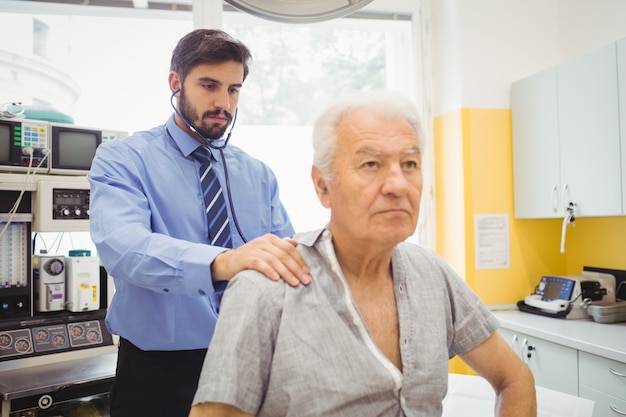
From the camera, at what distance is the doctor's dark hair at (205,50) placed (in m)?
1.49

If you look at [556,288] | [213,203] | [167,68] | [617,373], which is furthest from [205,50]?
[556,288]

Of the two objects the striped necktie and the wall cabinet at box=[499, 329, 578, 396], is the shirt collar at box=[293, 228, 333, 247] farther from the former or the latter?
the wall cabinet at box=[499, 329, 578, 396]

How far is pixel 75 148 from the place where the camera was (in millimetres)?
2486

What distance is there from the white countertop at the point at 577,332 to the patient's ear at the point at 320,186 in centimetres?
169

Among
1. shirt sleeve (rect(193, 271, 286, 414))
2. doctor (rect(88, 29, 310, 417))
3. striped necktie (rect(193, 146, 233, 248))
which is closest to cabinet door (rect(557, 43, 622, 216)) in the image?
doctor (rect(88, 29, 310, 417))

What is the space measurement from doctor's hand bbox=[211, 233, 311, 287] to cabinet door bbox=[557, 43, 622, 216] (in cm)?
215

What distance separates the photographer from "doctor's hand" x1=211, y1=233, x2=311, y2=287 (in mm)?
1105

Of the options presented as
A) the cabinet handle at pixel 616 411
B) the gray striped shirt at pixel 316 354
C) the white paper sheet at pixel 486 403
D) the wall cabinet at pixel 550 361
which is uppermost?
the gray striped shirt at pixel 316 354

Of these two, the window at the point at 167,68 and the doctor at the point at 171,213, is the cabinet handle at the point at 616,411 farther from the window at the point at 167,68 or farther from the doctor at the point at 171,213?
the window at the point at 167,68

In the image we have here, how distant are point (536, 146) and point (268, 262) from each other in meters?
2.56

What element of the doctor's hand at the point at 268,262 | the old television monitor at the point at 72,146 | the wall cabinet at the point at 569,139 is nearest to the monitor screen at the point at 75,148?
the old television monitor at the point at 72,146

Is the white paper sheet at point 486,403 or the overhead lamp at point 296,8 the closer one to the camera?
the overhead lamp at point 296,8

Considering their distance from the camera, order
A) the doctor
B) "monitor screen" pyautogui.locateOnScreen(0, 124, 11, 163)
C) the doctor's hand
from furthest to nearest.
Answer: "monitor screen" pyautogui.locateOnScreen(0, 124, 11, 163) → the doctor → the doctor's hand

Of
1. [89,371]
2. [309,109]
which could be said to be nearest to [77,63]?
[309,109]
